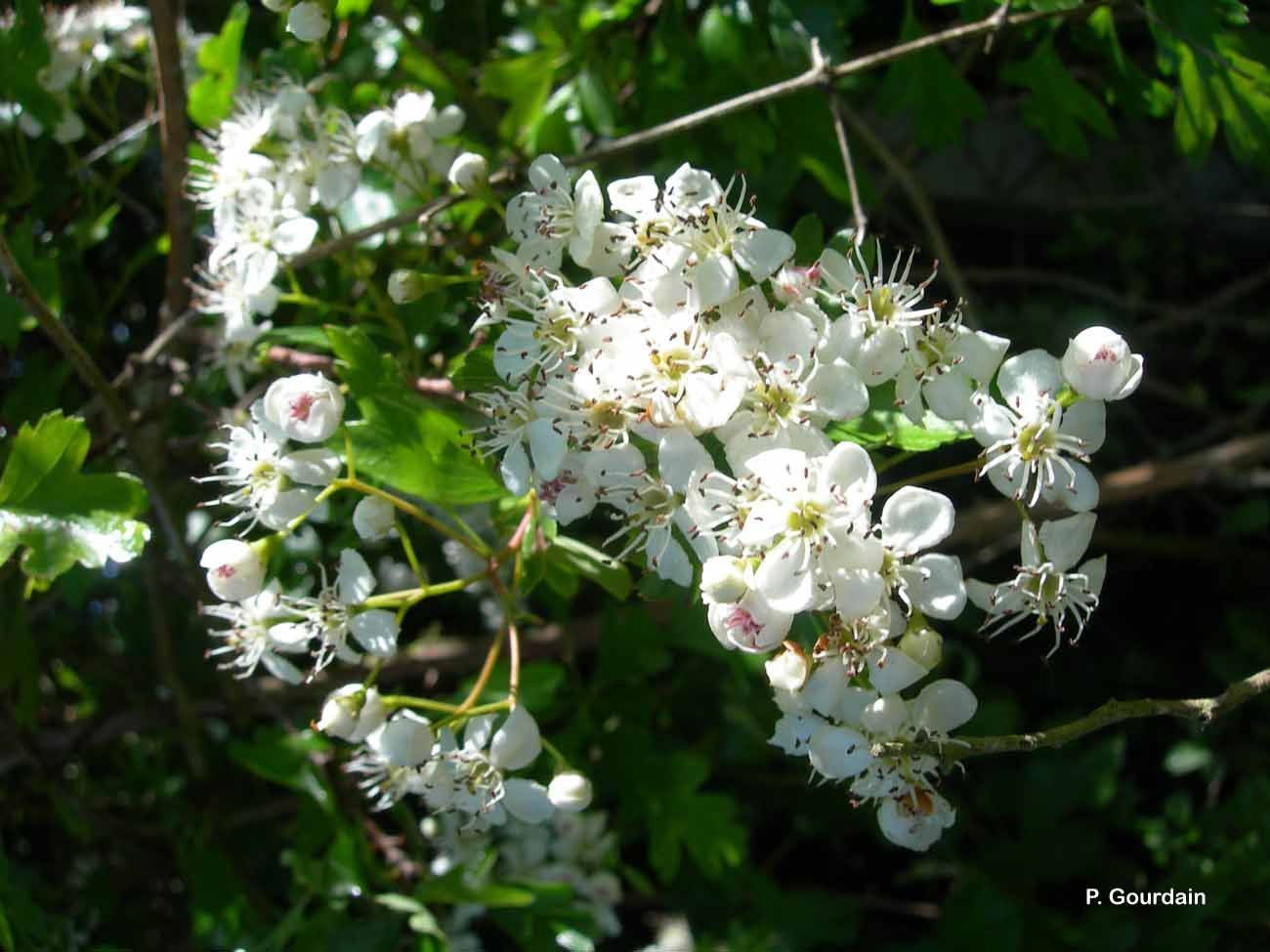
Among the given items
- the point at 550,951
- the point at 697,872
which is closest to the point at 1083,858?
the point at 697,872

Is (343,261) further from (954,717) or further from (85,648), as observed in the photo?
(85,648)

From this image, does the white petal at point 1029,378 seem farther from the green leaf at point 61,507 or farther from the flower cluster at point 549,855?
the flower cluster at point 549,855

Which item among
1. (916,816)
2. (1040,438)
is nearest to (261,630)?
(916,816)

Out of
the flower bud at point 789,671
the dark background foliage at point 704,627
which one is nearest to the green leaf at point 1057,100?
the dark background foliage at point 704,627

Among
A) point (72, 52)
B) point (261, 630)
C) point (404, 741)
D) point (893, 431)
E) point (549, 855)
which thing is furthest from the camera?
point (549, 855)

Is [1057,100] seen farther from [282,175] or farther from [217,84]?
[217,84]

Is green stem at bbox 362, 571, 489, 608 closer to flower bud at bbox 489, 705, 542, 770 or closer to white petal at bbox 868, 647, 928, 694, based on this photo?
flower bud at bbox 489, 705, 542, 770
